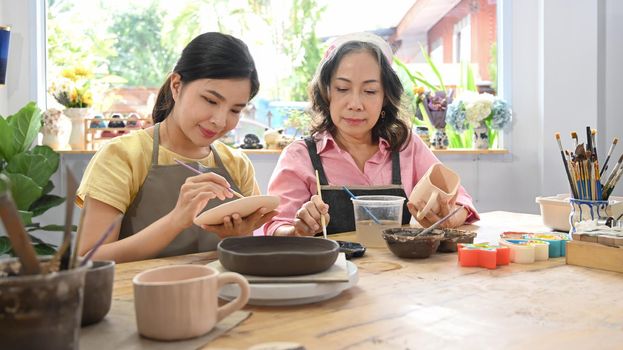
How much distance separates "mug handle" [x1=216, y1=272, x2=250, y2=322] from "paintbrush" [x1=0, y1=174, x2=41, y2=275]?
0.26m

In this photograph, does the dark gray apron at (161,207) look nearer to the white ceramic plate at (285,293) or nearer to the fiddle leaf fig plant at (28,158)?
the white ceramic plate at (285,293)

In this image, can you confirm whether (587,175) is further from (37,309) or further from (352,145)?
(37,309)

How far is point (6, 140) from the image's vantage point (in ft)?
9.50

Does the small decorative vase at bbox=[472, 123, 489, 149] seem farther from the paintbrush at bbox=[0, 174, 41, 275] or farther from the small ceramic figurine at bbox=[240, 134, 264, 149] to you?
the paintbrush at bbox=[0, 174, 41, 275]

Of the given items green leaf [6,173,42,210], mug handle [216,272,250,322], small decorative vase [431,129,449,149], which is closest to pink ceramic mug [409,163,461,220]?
mug handle [216,272,250,322]

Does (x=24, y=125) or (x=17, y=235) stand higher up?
(x=24, y=125)

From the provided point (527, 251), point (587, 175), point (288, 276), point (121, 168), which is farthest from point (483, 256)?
point (121, 168)

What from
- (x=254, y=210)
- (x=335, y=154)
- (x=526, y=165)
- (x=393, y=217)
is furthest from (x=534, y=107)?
(x=254, y=210)

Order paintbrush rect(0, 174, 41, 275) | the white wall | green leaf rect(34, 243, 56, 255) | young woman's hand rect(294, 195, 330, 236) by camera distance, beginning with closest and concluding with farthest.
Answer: paintbrush rect(0, 174, 41, 275) → young woman's hand rect(294, 195, 330, 236) → green leaf rect(34, 243, 56, 255) → the white wall

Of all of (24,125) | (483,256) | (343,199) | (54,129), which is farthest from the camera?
(54,129)

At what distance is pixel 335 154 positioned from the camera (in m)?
2.24

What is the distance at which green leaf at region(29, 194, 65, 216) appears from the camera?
9.93ft

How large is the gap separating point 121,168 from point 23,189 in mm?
1256

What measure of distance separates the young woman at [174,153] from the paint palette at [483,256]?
0.56 meters
